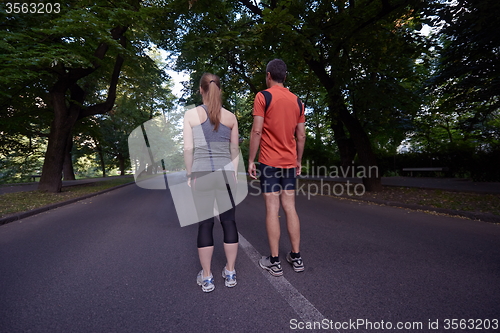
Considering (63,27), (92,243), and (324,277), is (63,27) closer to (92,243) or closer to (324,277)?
(92,243)

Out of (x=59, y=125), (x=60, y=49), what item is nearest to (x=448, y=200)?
(x=60, y=49)

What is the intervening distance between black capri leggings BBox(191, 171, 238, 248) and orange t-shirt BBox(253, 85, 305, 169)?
1.74ft

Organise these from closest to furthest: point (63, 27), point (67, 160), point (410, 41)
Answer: point (63, 27), point (410, 41), point (67, 160)

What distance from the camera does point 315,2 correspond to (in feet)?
27.5

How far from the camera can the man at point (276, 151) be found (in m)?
2.56

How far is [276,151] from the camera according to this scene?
8.64 ft

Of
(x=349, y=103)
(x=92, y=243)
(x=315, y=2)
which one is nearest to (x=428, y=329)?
(x=92, y=243)

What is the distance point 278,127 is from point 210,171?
0.85 metres

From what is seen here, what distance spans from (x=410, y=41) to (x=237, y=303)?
9.38 m

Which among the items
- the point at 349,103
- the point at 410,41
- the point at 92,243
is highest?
the point at 410,41

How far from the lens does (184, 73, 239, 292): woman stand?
2.33m

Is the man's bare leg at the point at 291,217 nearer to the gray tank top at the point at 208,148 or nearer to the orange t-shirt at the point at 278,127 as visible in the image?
the orange t-shirt at the point at 278,127

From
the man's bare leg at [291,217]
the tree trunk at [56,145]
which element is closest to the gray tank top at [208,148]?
the man's bare leg at [291,217]

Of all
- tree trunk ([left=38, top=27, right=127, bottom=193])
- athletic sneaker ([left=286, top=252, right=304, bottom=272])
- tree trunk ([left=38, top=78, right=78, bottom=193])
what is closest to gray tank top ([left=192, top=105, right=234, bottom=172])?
athletic sneaker ([left=286, top=252, right=304, bottom=272])
